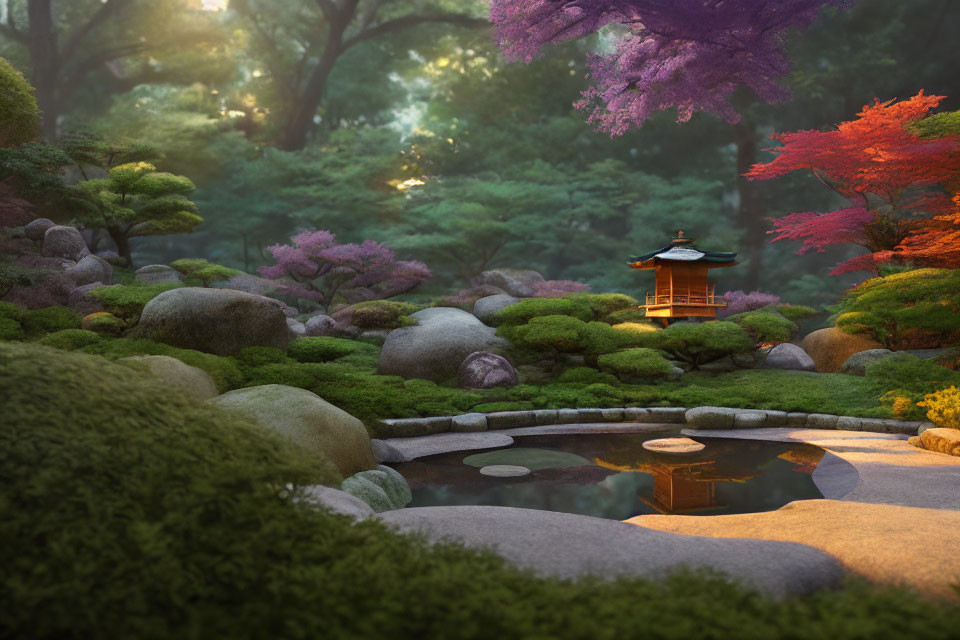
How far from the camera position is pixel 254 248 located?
84.9ft

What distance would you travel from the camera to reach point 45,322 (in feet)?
28.7

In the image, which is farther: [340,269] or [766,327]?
[340,269]

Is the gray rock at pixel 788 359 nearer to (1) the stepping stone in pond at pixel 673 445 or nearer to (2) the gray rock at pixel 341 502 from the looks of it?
(1) the stepping stone in pond at pixel 673 445

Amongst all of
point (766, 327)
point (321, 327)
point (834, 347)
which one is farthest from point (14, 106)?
point (834, 347)

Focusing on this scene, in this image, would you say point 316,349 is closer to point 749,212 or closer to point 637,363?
point 637,363

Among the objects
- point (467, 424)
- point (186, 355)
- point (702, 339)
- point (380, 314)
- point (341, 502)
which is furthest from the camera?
point (380, 314)

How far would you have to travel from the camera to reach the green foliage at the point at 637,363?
10.4 meters

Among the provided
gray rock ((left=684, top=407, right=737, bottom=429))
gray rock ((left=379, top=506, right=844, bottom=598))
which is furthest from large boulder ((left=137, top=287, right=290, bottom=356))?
gray rock ((left=684, top=407, right=737, bottom=429))

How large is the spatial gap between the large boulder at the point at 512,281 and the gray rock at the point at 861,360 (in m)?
8.27

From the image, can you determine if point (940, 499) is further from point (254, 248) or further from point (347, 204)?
point (254, 248)

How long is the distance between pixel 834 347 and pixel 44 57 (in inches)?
956

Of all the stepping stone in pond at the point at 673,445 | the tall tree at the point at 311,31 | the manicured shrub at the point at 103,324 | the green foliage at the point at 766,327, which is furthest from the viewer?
the tall tree at the point at 311,31

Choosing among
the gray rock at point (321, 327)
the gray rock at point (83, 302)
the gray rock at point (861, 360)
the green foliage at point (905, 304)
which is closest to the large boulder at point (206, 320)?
the gray rock at point (83, 302)

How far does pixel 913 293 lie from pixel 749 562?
25.4 feet
